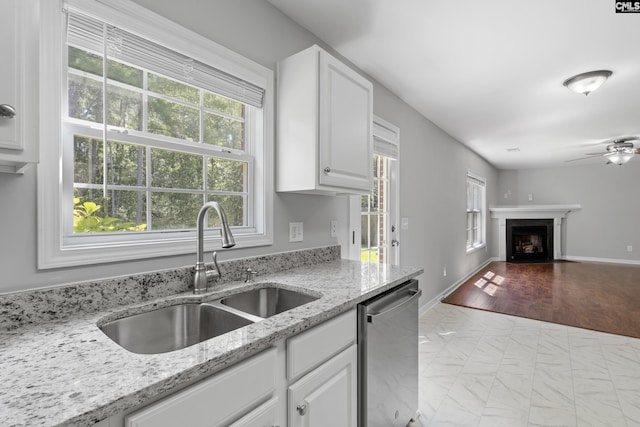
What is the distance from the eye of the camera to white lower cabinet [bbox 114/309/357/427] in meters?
0.72

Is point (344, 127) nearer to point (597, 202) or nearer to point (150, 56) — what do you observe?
point (150, 56)

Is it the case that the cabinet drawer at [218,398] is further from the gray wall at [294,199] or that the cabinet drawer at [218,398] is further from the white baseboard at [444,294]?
the white baseboard at [444,294]

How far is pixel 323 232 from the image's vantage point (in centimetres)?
224

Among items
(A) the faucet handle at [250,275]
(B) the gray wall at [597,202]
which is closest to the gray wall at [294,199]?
(A) the faucet handle at [250,275]

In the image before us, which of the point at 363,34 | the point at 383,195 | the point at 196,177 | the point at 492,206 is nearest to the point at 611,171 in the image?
the point at 492,206

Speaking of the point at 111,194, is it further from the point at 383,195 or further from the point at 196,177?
the point at 383,195

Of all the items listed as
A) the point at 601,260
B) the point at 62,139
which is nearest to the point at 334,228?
the point at 62,139

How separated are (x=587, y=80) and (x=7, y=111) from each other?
3.65 metres

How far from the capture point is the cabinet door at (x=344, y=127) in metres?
1.71

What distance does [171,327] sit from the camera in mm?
1231

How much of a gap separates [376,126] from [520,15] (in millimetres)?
1233

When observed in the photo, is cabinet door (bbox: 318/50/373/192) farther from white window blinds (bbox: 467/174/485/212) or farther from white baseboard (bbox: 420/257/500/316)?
white window blinds (bbox: 467/174/485/212)

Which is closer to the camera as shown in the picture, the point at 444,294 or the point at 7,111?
the point at 7,111

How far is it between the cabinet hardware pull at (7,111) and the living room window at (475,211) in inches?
238
